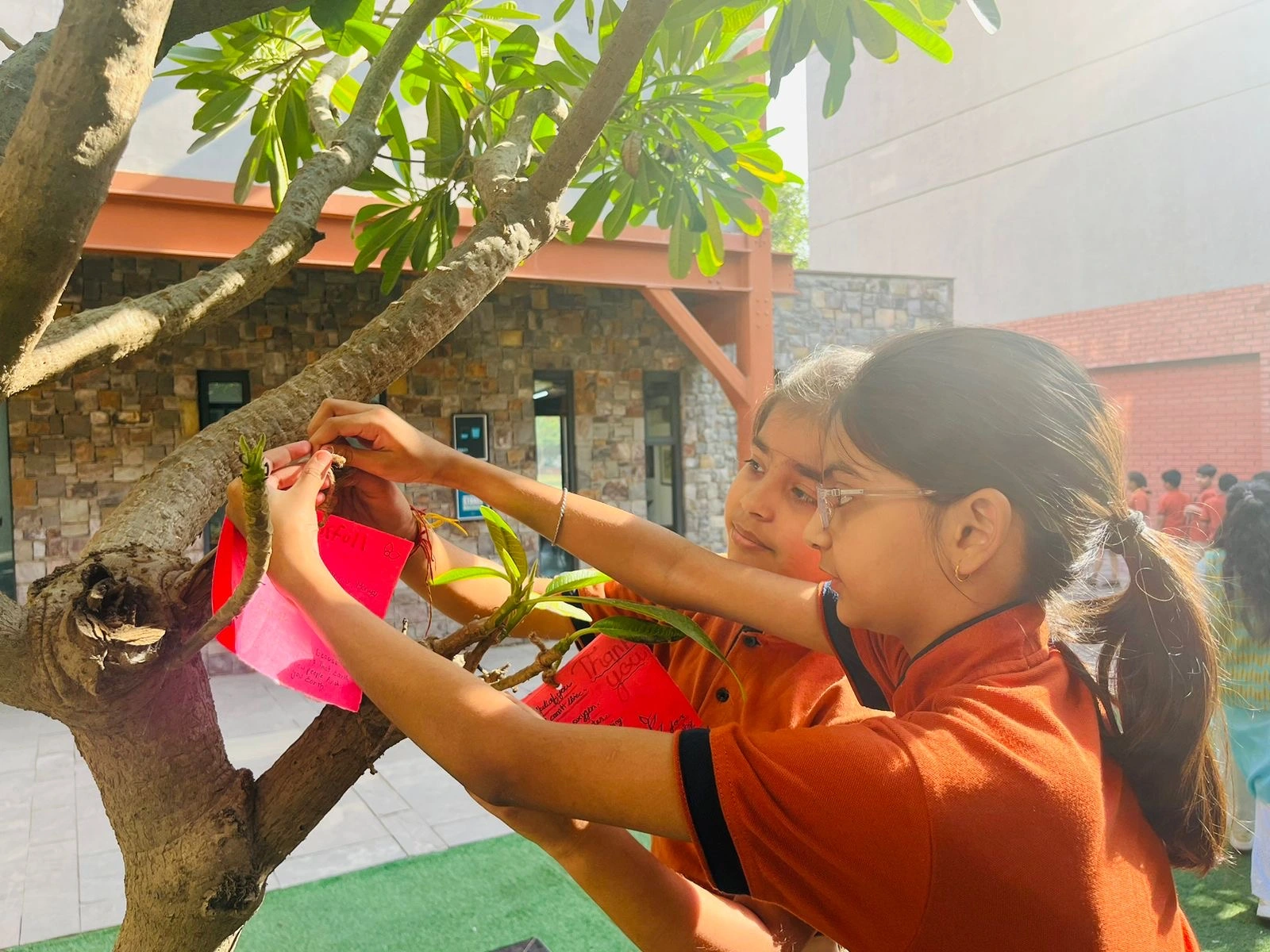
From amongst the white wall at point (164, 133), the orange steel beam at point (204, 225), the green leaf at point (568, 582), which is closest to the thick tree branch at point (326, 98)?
the green leaf at point (568, 582)

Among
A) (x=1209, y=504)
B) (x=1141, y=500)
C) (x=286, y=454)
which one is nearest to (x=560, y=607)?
(x=286, y=454)

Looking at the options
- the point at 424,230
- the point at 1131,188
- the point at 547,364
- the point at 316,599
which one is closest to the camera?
the point at 316,599

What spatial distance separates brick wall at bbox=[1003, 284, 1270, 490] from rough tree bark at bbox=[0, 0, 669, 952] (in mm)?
9758

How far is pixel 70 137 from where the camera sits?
694 millimetres

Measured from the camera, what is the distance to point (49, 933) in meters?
2.97

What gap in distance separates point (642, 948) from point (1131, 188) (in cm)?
1317

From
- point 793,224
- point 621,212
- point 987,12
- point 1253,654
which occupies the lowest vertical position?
point 1253,654

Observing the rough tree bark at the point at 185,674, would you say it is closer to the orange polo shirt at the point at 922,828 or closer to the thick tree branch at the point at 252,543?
the thick tree branch at the point at 252,543

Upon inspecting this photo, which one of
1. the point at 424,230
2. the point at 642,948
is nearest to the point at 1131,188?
the point at 424,230

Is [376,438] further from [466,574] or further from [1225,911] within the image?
[1225,911]

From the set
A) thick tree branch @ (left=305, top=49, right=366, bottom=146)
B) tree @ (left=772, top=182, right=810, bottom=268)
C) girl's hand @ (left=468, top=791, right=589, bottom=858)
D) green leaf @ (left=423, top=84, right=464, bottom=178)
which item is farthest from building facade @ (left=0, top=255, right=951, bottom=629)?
tree @ (left=772, top=182, right=810, bottom=268)

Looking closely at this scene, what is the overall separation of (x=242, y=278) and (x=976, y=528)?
1.05 m

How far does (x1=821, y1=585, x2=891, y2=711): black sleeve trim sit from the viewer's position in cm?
115

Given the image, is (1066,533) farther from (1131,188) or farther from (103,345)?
(1131,188)
